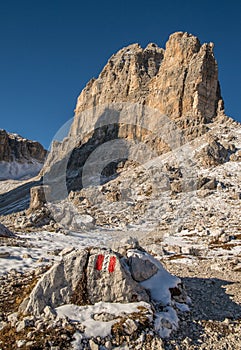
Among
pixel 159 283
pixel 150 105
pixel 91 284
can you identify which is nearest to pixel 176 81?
pixel 150 105

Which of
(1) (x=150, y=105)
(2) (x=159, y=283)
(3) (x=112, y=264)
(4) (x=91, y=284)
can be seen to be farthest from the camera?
(1) (x=150, y=105)

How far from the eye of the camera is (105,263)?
9.95 meters

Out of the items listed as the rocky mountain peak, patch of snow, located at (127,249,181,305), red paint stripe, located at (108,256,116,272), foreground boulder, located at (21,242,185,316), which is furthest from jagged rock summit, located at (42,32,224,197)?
red paint stripe, located at (108,256,116,272)

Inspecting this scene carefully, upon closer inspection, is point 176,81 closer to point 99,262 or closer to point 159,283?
point 159,283

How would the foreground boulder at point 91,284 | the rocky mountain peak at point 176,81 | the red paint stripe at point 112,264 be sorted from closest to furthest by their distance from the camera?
the foreground boulder at point 91,284, the red paint stripe at point 112,264, the rocky mountain peak at point 176,81

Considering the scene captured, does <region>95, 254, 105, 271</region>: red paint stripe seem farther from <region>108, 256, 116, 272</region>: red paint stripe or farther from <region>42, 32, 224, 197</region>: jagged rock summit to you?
<region>42, 32, 224, 197</region>: jagged rock summit

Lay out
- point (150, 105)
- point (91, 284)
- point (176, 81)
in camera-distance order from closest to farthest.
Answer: point (91, 284) < point (176, 81) < point (150, 105)

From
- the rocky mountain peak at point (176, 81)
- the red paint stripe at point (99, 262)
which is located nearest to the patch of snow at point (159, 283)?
the red paint stripe at point (99, 262)

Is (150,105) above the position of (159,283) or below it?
above

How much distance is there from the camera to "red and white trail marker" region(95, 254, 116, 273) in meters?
9.84

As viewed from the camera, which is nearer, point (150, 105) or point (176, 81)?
point (176, 81)

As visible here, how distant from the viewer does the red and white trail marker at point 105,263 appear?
32.3ft

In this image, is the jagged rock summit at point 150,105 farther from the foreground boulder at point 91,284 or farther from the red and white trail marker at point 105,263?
the red and white trail marker at point 105,263

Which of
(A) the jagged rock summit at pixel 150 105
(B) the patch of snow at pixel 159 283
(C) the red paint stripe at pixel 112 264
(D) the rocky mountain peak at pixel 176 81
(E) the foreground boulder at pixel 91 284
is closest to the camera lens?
(E) the foreground boulder at pixel 91 284
